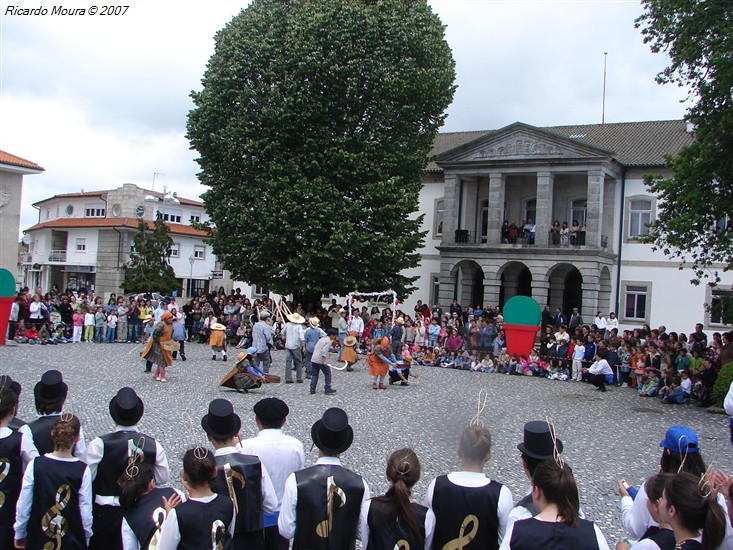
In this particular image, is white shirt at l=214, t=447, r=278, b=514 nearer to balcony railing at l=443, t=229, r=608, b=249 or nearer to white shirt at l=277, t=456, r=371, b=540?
white shirt at l=277, t=456, r=371, b=540

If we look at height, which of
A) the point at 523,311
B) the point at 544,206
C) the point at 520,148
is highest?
the point at 520,148

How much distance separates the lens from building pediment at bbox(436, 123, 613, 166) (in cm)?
3434

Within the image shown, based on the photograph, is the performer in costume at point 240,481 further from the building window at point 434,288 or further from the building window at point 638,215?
the building window at point 434,288

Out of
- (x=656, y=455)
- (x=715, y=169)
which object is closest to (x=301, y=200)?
(x=715, y=169)

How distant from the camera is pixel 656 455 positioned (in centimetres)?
1198

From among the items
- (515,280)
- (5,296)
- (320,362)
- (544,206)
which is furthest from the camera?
(515,280)

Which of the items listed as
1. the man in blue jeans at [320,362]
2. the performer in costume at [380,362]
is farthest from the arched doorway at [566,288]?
the man in blue jeans at [320,362]

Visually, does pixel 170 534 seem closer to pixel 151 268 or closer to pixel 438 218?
pixel 438 218

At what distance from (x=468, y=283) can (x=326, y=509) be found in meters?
34.4

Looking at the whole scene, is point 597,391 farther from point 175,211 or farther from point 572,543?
point 175,211

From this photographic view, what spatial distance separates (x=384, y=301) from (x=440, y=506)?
2778 cm

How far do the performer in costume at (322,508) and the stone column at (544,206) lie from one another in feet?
104

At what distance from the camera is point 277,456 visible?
17.6 ft

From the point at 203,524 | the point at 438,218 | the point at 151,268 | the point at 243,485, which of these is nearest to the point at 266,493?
the point at 243,485
